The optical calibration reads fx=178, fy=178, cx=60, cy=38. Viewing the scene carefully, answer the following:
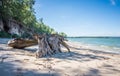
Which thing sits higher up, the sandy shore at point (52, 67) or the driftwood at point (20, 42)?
the driftwood at point (20, 42)

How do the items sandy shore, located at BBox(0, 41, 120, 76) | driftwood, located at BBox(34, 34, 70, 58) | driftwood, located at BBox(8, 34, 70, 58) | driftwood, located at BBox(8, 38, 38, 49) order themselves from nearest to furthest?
sandy shore, located at BBox(0, 41, 120, 76) → driftwood, located at BBox(34, 34, 70, 58) → driftwood, located at BBox(8, 34, 70, 58) → driftwood, located at BBox(8, 38, 38, 49)

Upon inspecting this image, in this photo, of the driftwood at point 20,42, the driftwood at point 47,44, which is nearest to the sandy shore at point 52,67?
the driftwood at point 47,44

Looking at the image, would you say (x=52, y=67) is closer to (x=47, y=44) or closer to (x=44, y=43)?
(x=44, y=43)

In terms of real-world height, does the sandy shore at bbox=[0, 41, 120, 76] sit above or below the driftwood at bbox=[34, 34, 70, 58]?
below

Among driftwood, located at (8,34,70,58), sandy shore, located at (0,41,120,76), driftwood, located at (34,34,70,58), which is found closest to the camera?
sandy shore, located at (0,41,120,76)

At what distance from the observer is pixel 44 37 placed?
11.9 m

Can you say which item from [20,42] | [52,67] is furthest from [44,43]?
[52,67]

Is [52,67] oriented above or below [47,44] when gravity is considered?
below

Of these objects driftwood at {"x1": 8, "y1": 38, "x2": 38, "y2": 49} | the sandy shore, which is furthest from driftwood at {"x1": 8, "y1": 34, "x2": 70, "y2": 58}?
the sandy shore

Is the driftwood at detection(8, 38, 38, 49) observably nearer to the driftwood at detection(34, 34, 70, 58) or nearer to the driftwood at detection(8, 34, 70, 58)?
the driftwood at detection(8, 34, 70, 58)

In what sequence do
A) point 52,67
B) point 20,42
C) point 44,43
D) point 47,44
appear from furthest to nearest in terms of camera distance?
1. point 20,42
2. point 47,44
3. point 44,43
4. point 52,67

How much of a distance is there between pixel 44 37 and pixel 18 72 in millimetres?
6035

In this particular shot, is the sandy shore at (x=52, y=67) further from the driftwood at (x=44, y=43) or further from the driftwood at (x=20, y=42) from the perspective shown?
the driftwood at (x=20, y=42)

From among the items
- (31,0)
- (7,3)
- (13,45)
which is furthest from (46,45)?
(31,0)
